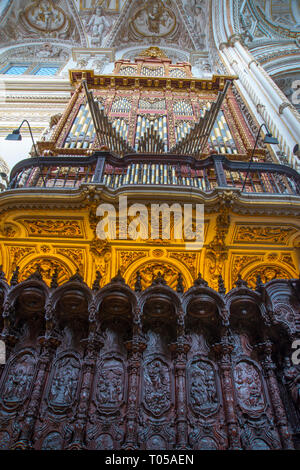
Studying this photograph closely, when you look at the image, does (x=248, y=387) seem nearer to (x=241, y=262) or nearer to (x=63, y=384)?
(x=241, y=262)

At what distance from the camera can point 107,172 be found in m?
5.79

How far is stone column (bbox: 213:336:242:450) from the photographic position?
3938mm

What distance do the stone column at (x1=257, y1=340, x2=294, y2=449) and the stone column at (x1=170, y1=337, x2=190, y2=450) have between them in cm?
121

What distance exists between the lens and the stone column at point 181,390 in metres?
3.96

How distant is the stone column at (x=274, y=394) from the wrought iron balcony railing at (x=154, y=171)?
2702mm

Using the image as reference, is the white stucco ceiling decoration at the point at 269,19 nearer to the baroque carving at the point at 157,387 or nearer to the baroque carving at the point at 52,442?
the baroque carving at the point at 157,387

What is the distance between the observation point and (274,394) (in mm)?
4395

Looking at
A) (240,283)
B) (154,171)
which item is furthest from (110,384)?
(154,171)

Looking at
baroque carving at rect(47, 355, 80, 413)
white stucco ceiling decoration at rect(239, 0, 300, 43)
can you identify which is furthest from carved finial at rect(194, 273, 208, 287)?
white stucco ceiling decoration at rect(239, 0, 300, 43)

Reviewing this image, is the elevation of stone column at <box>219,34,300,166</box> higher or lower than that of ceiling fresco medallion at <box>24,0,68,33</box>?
Result: lower

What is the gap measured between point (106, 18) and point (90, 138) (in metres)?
12.7

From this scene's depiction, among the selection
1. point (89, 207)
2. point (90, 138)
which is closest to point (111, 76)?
point (90, 138)

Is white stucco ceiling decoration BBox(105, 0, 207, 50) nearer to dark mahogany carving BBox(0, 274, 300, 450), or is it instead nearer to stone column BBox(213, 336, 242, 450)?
dark mahogany carving BBox(0, 274, 300, 450)

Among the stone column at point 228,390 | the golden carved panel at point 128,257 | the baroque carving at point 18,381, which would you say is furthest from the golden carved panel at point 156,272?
the baroque carving at point 18,381
